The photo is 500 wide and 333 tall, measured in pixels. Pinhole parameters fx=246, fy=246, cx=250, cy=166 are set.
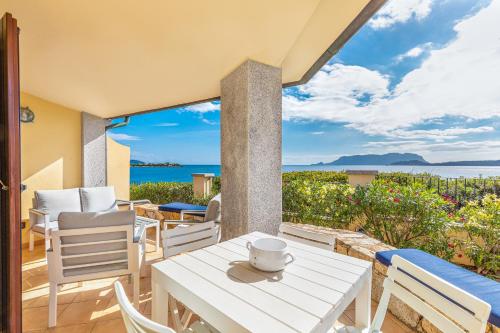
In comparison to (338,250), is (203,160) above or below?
above

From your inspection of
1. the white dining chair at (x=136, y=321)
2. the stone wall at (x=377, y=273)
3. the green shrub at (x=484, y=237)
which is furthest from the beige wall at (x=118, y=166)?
the green shrub at (x=484, y=237)

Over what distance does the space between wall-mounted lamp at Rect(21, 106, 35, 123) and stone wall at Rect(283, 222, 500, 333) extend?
198 inches

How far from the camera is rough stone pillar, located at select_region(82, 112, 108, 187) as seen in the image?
5.10 metres

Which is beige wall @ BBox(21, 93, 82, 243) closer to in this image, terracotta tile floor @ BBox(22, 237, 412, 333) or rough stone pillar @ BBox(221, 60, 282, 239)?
terracotta tile floor @ BBox(22, 237, 412, 333)

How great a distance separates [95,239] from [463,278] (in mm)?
2877

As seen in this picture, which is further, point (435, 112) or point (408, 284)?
point (435, 112)

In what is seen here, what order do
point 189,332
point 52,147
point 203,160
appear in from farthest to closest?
1. point 203,160
2. point 52,147
3. point 189,332

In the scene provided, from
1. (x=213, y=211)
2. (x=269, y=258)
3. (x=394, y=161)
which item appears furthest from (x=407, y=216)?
(x=394, y=161)

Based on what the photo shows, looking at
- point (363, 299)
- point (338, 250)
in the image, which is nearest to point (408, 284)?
point (363, 299)

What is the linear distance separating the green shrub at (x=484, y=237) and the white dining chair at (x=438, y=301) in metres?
2.09

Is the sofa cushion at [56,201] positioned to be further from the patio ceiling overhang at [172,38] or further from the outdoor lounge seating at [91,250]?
the outdoor lounge seating at [91,250]

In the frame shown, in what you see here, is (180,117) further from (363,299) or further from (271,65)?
(363,299)

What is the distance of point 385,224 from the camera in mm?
3182

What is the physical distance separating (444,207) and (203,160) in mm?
17089
